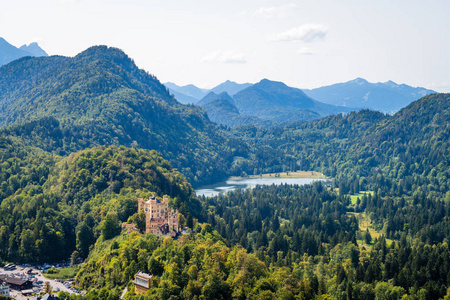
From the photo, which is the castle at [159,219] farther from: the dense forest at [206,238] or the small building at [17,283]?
the small building at [17,283]

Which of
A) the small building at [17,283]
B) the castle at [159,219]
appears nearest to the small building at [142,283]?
the castle at [159,219]

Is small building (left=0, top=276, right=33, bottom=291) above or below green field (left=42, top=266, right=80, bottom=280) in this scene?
above

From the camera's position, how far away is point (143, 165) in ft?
480

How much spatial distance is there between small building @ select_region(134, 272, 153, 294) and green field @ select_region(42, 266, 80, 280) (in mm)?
25029

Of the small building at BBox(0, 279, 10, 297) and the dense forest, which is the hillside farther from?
the small building at BBox(0, 279, 10, 297)

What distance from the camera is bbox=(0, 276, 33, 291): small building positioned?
82.7 meters

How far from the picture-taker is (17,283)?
8312 cm

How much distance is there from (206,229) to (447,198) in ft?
422

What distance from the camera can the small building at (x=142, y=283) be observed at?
73.1 metres

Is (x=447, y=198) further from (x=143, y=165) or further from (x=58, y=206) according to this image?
(x=58, y=206)

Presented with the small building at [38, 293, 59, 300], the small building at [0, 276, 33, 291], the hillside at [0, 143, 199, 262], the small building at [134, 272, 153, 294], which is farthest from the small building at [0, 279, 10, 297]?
the hillside at [0, 143, 199, 262]

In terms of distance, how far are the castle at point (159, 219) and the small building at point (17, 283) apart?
855 inches

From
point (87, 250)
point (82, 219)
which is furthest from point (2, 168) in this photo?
point (87, 250)

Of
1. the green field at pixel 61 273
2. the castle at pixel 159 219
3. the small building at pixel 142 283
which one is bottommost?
the green field at pixel 61 273
